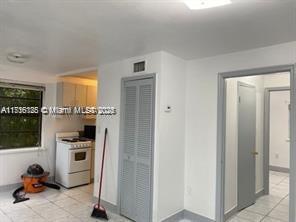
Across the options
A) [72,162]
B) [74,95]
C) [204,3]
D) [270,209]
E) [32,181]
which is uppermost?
[204,3]

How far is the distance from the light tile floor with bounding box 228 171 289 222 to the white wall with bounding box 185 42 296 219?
2.09 feet

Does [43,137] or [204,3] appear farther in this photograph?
[43,137]

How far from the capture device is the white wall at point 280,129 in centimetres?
636

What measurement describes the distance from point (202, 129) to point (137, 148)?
0.99 metres

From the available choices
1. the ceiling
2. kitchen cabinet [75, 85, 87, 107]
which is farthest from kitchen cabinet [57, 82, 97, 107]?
the ceiling

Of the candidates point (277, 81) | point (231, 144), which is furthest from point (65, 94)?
point (277, 81)

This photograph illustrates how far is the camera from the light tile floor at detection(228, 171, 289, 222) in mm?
3417

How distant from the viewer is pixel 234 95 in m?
3.58

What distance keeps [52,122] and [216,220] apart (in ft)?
12.6

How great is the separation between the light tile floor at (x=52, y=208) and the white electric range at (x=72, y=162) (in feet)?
0.94

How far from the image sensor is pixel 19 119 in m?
4.61

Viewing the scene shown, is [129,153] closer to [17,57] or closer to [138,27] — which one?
[138,27]

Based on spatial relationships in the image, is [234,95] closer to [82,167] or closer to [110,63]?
[110,63]

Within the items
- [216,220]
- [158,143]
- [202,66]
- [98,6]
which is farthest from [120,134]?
[98,6]
